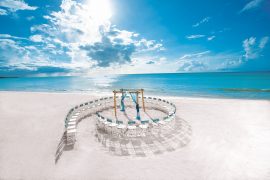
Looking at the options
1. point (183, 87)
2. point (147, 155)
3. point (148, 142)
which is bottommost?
point (147, 155)

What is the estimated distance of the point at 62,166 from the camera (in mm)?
7000

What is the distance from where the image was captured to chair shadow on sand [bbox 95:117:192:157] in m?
8.23

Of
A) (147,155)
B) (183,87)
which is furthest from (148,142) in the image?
(183,87)

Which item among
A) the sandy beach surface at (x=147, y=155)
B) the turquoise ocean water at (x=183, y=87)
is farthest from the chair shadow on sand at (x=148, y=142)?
the turquoise ocean water at (x=183, y=87)

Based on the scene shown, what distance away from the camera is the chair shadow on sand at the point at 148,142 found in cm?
823

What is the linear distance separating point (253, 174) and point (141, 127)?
6.27 meters

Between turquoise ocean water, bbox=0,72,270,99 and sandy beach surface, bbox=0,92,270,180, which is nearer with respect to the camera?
sandy beach surface, bbox=0,92,270,180

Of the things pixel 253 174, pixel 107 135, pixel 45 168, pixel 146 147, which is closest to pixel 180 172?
pixel 146 147

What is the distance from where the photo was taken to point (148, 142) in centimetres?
923

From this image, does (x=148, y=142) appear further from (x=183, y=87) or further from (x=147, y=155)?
(x=183, y=87)

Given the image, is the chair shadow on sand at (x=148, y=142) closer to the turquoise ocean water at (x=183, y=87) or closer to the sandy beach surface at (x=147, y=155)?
the sandy beach surface at (x=147, y=155)

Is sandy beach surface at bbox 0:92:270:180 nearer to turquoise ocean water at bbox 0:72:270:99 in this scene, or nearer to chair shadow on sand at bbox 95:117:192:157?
chair shadow on sand at bbox 95:117:192:157

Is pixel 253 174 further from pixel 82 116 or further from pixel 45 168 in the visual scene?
pixel 82 116

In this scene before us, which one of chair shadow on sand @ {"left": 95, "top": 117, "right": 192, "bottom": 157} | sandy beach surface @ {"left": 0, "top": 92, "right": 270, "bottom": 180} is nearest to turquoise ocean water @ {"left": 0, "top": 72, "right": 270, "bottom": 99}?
sandy beach surface @ {"left": 0, "top": 92, "right": 270, "bottom": 180}
